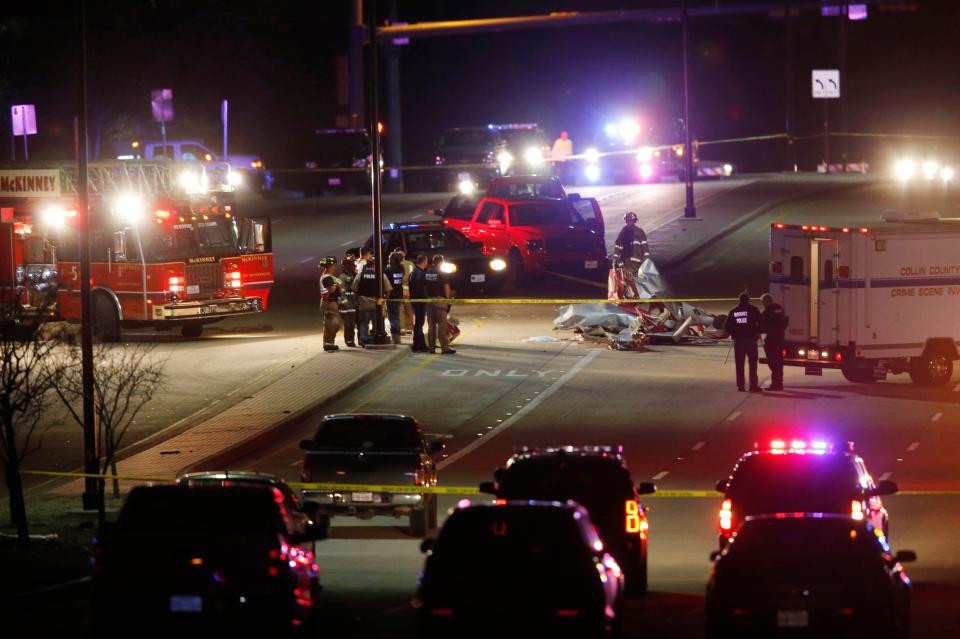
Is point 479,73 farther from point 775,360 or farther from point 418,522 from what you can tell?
point 418,522

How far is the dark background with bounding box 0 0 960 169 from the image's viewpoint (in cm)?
6850

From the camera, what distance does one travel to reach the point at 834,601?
11.4 m

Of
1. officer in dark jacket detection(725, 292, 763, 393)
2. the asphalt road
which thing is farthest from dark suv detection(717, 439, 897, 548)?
officer in dark jacket detection(725, 292, 763, 393)

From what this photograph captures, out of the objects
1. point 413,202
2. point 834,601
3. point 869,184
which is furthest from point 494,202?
point 834,601

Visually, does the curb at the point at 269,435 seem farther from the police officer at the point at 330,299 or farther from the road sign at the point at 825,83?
the road sign at the point at 825,83

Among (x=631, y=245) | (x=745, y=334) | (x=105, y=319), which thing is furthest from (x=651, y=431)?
(x=105, y=319)

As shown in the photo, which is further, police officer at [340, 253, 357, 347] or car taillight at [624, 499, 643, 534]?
police officer at [340, 253, 357, 347]

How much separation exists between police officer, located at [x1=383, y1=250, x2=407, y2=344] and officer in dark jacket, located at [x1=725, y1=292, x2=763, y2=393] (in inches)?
289

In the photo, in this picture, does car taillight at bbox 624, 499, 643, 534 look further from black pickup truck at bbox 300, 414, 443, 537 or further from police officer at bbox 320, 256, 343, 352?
police officer at bbox 320, 256, 343, 352

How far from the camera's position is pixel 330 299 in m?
31.7

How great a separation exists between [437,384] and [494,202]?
13.0 m

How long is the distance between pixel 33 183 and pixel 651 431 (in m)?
17.7

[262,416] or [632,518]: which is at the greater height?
[632,518]

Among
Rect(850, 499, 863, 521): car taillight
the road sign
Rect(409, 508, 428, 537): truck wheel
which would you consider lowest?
Rect(409, 508, 428, 537): truck wheel
